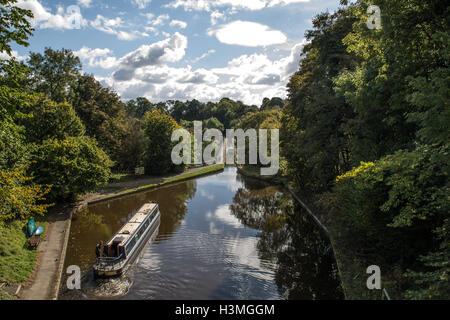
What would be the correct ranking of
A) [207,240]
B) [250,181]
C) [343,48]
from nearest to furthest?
[207,240], [343,48], [250,181]

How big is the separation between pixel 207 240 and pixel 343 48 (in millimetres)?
19402

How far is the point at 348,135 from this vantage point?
21391 millimetres

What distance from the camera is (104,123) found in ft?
135

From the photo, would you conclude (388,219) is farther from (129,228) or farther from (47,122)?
(47,122)

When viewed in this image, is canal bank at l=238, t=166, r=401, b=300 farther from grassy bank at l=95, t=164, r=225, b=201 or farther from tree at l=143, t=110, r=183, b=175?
tree at l=143, t=110, r=183, b=175

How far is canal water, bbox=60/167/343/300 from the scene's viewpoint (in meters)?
14.7

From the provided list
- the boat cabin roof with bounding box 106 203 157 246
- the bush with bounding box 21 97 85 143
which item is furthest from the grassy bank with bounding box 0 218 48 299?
the bush with bounding box 21 97 85 143

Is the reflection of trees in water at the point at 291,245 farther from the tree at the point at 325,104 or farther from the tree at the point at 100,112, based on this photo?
the tree at the point at 100,112

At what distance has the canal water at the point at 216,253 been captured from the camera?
1474cm

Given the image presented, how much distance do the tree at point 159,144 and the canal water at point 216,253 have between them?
13.0 m

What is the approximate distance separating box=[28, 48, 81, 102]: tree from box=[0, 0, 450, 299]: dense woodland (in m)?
0.13
